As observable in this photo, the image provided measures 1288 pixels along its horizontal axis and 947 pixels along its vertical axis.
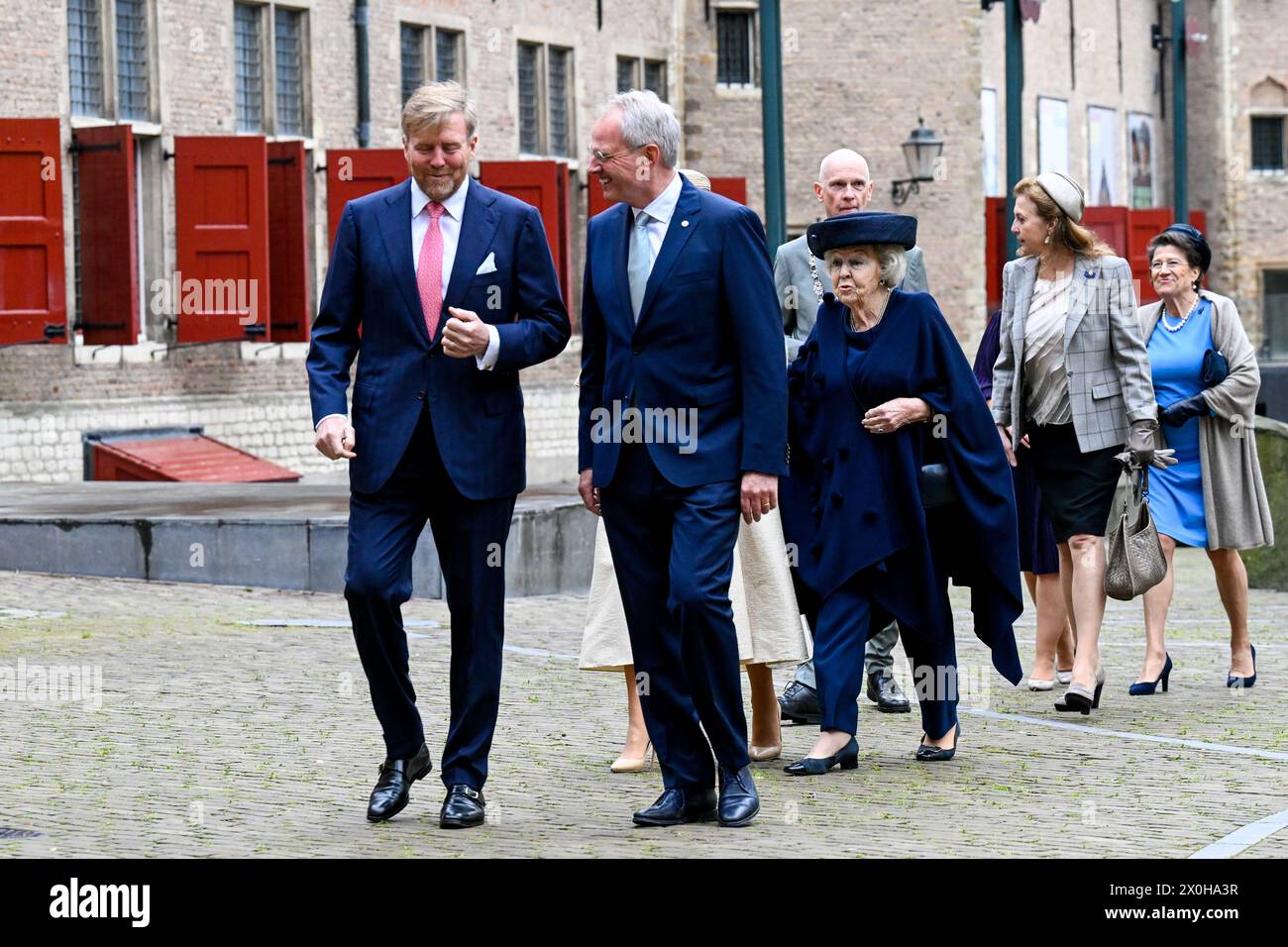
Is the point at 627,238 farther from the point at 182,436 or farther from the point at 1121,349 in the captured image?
the point at 182,436

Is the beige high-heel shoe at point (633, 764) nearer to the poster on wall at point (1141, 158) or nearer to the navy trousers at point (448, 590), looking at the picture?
the navy trousers at point (448, 590)

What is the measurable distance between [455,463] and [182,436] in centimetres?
1539

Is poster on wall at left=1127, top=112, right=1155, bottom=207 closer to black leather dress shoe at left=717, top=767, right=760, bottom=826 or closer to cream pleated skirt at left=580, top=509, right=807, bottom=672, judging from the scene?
cream pleated skirt at left=580, top=509, right=807, bottom=672

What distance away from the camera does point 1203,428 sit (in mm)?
8609

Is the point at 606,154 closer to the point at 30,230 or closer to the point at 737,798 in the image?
the point at 737,798

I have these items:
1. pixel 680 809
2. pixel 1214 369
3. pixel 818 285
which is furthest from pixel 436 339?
pixel 1214 369

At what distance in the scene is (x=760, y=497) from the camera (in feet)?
18.3

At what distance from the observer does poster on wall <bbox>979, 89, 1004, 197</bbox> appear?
3347cm

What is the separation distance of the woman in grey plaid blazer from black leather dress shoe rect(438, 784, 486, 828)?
8.74 ft

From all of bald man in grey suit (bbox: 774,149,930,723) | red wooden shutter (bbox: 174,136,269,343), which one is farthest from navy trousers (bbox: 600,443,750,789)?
red wooden shutter (bbox: 174,136,269,343)

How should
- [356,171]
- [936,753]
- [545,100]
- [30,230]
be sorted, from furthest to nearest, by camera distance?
[545,100]
[356,171]
[30,230]
[936,753]

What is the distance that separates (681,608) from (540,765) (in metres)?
1.33
